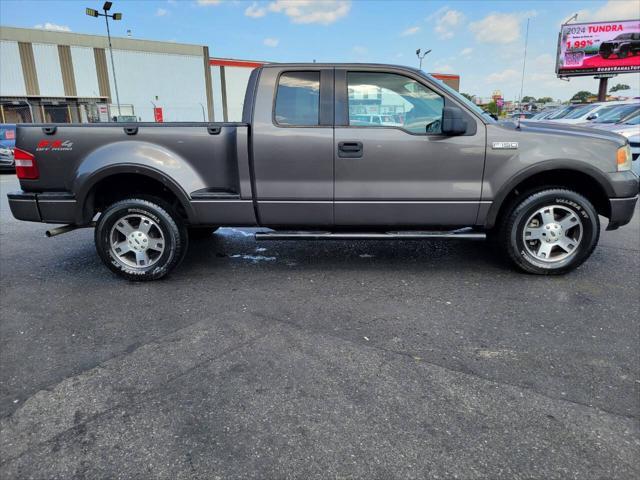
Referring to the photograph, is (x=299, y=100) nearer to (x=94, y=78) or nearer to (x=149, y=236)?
(x=149, y=236)

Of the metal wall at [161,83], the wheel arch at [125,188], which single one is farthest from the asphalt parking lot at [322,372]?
the metal wall at [161,83]

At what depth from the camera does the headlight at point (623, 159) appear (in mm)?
4395

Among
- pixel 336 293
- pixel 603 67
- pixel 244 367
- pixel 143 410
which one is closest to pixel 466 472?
pixel 244 367

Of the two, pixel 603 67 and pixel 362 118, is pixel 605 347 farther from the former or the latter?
pixel 603 67

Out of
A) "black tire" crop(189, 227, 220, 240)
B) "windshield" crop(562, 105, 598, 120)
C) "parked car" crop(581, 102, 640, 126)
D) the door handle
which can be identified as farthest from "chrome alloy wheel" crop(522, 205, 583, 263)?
"windshield" crop(562, 105, 598, 120)

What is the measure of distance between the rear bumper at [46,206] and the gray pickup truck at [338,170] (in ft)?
0.04

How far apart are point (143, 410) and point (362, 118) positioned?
9.97 feet

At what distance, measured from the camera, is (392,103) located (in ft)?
14.5

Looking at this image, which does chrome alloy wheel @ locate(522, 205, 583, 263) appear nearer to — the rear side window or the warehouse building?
the rear side window

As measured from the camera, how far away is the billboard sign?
1233 inches

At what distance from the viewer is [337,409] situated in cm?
254

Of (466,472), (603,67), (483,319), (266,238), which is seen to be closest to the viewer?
(466,472)

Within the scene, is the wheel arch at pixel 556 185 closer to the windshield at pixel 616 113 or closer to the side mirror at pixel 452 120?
the side mirror at pixel 452 120

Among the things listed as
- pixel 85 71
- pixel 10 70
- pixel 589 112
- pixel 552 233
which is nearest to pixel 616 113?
pixel 589 112
